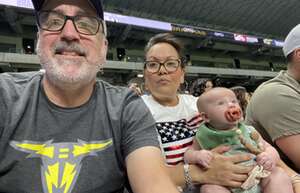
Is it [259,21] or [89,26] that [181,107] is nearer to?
[89,26]

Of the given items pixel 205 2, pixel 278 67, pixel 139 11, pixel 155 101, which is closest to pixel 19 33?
pixel 139 11

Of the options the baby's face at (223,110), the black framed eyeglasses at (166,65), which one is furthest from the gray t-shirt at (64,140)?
the black framed eyeglasses at (166,65)

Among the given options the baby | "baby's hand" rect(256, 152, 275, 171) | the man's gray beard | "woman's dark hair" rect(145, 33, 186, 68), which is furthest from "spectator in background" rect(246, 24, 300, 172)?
the man's gray beard

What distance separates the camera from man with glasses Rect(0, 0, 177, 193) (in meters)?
1.03

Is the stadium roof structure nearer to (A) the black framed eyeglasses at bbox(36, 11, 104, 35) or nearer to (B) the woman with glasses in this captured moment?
(B) the woman with glasses

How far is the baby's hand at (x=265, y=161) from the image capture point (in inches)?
55.2

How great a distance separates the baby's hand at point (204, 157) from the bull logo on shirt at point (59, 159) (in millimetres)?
576

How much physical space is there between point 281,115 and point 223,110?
451 millimetres

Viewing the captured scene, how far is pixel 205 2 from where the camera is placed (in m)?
16.8

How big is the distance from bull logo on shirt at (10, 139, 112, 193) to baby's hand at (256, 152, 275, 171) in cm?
79

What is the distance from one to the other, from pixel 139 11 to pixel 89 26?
52.8ft

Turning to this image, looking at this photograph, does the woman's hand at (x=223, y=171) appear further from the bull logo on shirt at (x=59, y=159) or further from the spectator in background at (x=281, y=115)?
the bull logo on shirt at (x=59, y=159)

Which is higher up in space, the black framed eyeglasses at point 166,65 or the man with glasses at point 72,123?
Result: the black framed eyeglasses at point 166,65

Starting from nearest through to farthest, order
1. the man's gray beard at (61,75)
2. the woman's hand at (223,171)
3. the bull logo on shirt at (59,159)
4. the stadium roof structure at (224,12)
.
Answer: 1. the bull logo on shirt at (59,159)
2. the man's gray beard at (61,75)
3. the woman's hand at (223,171)
4. the stadium roof structure at (224,12)
